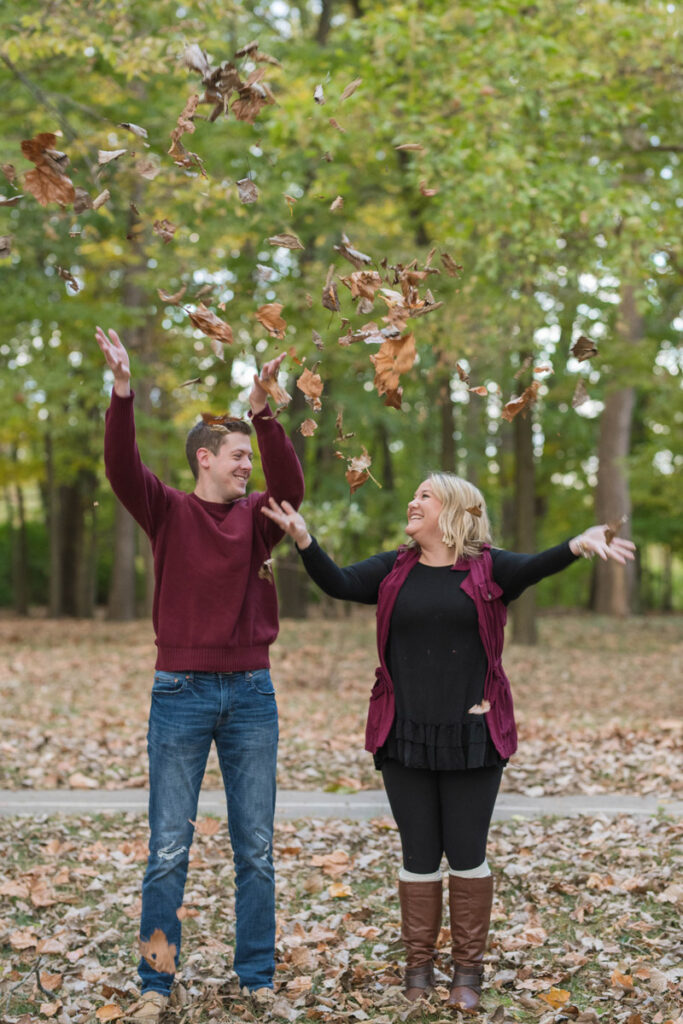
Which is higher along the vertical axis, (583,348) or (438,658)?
(583,348)

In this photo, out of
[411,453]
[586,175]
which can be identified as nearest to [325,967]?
[586,175]

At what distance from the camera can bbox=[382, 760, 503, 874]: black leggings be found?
4168 mm

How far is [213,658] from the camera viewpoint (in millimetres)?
3969

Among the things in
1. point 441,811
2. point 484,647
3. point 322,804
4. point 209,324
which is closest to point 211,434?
point 209,324

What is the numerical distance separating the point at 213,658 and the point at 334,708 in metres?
8.28

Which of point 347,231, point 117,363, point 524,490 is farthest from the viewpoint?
point 347,231

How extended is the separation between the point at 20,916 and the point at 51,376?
13.1 m

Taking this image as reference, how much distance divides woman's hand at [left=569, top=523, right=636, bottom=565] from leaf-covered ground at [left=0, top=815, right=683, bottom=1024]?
176 centimetres

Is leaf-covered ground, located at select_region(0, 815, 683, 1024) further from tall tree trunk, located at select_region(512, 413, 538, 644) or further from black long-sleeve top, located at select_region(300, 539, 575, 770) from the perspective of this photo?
tall tree trunk, located at select_region(512, 413, 538, 644)

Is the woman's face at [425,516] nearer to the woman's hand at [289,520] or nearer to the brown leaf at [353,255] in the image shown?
the woman's hand at [289,520]

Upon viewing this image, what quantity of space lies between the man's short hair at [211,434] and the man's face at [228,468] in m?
0.02

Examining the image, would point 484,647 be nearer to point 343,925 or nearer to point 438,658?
point 438,658

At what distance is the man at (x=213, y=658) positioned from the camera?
397 cm

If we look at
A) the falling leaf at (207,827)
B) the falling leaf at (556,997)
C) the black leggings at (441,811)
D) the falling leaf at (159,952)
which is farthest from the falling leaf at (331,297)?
the falling leaf at (207,827)
